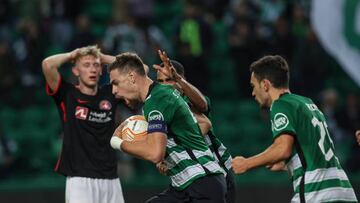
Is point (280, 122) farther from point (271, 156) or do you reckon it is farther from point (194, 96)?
point (194, 96)

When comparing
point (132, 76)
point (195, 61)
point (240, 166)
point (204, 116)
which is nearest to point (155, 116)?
point (132, 76)

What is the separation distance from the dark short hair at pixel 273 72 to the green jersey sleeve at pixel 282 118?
187 millimetres

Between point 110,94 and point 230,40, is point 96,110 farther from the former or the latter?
point 230,40

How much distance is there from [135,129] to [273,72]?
1.31 meters

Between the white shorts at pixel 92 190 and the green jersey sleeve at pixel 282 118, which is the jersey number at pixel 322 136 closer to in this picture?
the green jersey sleeve at pixel 282 118

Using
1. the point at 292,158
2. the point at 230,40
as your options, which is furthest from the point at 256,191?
the point at 292,158

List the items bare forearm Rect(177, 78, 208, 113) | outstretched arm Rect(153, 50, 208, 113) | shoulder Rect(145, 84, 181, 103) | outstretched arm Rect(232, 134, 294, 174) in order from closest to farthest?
outstretched arm Rect(232, 134, 294, 174) → shoulder Rect(145, 84, 181, 103) → outstretched arm Rect(153, 50, 208, 113) → bare forearm Rect(177, 78, 208, 113)

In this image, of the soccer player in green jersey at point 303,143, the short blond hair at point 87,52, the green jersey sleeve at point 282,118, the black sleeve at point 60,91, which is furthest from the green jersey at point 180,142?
the black sleeve at point 60,91

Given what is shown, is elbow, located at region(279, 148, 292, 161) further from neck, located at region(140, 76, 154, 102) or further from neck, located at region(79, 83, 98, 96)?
neck, located at region(79, 83, 98, 96)

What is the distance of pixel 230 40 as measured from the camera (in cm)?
1514

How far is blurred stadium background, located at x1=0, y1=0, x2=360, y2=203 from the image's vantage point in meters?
14.0

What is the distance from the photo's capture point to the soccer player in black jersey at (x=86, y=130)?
916cm

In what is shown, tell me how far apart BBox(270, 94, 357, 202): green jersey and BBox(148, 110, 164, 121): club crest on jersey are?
828 mm

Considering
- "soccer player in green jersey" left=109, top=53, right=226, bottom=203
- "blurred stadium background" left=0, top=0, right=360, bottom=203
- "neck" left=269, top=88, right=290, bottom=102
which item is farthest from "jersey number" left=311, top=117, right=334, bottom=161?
"blurred stadium background" left=0, top=0, right=360, bottom=203
